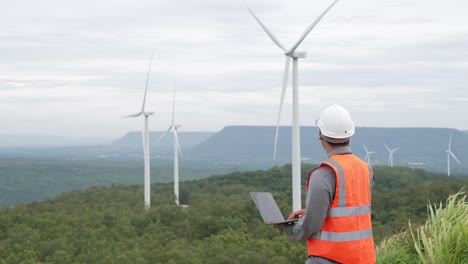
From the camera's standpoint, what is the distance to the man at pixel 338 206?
5.99 meters

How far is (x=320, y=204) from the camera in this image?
5957 millimetres

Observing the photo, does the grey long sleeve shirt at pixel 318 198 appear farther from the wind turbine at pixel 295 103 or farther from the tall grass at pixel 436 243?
the wind turbine at pixel 295 103

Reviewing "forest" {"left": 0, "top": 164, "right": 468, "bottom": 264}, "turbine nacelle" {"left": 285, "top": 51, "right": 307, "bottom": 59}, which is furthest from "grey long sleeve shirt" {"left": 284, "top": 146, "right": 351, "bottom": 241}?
"turbine nacelle" {"left": 285, "top": 51, "right": 307, "bottom": 59}

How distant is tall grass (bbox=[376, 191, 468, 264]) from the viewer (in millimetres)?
9555

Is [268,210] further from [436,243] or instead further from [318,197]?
[436,243]

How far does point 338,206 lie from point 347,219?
0.15 metres

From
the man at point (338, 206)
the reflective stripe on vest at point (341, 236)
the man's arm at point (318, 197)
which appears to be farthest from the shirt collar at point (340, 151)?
the reflective stripe on vest at point (341, 236)

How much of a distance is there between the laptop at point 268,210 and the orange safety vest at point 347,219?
0.38m

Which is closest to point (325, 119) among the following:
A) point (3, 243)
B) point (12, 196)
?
point (3, 243)

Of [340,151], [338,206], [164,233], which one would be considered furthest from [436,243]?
[164,233]

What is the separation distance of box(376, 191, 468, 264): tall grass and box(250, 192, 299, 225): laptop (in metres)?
3.85

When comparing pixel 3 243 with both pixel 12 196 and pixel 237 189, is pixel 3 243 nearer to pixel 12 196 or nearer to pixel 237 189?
pixel 237 189

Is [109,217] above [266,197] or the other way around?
the other way around

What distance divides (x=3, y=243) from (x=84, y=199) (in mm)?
47187
